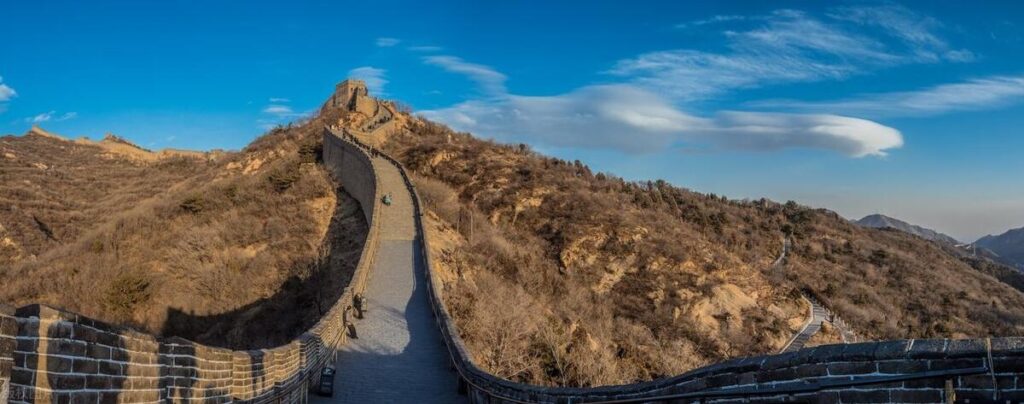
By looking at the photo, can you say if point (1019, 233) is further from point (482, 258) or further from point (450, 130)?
point (482, 258)

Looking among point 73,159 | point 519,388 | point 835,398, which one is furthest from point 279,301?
point 73,159

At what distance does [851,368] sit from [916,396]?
1.10 ft

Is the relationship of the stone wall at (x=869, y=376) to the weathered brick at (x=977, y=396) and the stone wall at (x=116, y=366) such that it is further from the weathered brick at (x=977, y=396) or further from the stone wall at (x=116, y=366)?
the stone wall at (x=116, y=366)

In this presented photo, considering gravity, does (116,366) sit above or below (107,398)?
above

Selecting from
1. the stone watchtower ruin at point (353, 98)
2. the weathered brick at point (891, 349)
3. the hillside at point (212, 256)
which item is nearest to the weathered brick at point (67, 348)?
the weathered brick at point (891, 349)

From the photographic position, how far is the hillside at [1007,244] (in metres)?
124

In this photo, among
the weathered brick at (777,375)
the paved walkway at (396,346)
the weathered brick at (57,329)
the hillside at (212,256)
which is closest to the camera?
the weathered brick at (57,329)

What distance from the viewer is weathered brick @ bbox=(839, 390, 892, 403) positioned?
3.50m

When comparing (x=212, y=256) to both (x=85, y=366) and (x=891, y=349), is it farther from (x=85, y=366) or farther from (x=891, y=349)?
(x=891, y=349)

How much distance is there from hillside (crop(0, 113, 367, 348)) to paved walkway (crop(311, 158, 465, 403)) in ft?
6.70

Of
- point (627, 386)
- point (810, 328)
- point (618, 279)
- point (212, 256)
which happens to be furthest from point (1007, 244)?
point (627, 386)

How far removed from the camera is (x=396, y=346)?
1330 centimetres

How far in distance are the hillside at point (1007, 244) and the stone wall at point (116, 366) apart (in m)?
141

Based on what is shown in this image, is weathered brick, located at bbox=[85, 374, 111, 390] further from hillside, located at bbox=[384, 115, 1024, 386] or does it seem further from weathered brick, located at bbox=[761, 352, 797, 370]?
hillside, located at bbox=[384, 115, 1024, 386]
